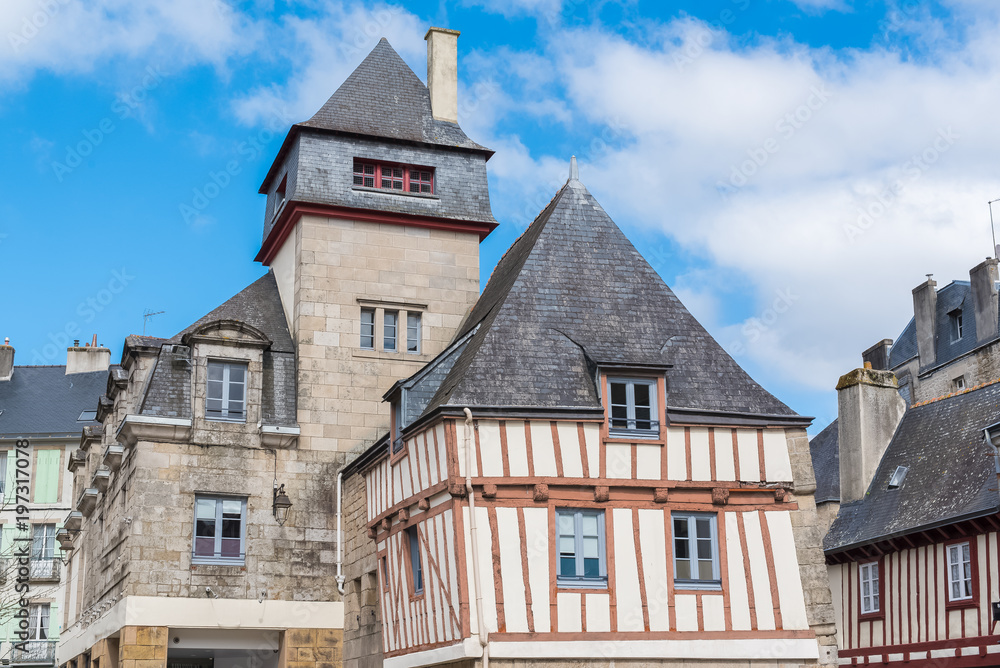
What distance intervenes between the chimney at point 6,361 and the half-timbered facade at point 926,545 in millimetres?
20012

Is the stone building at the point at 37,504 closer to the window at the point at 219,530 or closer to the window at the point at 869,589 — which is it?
the window at the point at 219,530

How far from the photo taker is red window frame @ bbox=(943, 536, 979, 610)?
14.3 metres

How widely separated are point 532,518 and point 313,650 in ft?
14.9

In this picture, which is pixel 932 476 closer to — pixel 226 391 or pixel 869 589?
pixel 869 589

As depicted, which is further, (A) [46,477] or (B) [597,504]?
(A) [46,477]

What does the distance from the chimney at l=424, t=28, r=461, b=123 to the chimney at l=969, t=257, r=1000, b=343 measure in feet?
42.7

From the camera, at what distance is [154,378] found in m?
14.0

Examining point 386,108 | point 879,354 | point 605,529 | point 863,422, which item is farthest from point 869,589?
point 879,354

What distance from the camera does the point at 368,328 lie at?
1527 centimetres

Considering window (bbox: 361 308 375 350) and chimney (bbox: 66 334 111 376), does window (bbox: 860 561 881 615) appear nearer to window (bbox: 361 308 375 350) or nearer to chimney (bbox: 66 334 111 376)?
window (bbox: 361 308 375 350)

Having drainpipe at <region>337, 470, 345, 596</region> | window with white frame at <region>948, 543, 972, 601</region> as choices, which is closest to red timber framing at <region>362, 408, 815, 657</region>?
drainpipe at <region>337, 470, 345, 596</region>

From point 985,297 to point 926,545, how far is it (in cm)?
1024

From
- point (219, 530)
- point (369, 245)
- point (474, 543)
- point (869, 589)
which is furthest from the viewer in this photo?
point (869, 589)

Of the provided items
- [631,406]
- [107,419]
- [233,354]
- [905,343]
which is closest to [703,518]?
[631,406]
